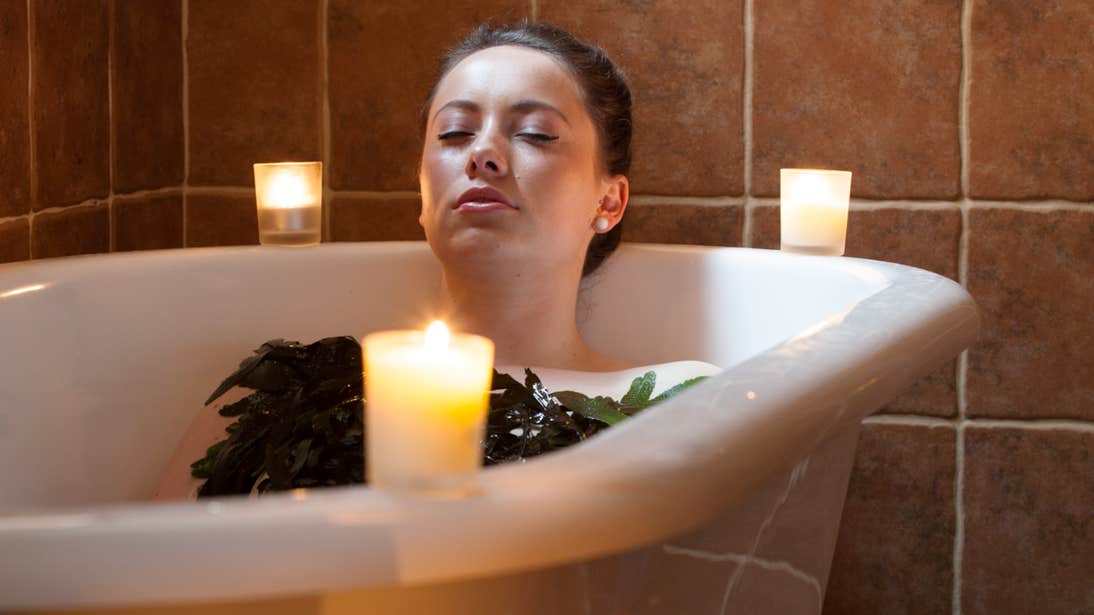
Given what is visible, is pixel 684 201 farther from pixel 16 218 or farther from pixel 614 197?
pixel 16 218

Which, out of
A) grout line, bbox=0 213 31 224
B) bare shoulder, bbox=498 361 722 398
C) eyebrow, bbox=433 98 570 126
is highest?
eyebrow, bbox=433 98 570 126

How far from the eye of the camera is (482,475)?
64 centimetres

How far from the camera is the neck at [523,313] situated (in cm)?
178

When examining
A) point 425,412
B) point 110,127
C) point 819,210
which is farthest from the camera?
point 110,127

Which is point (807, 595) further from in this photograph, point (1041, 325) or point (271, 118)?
point (271, 118)

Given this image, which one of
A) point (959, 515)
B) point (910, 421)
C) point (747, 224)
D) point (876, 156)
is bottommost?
point (959, 515)

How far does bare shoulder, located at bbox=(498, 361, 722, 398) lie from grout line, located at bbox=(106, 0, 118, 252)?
29.4 inches

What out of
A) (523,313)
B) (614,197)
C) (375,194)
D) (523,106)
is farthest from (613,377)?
(375,194)

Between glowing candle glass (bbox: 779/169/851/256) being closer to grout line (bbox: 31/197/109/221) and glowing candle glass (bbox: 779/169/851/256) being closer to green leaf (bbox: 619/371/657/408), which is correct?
green leaf (bbox: 619/371/657/408)

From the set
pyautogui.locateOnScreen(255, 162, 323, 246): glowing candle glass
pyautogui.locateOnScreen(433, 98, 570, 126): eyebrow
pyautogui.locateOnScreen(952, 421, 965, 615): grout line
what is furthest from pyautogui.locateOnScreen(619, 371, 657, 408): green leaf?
pyautogui.locateOnScreen(952, 421, 965, 615): grout line

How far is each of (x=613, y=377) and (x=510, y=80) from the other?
1.45 ft

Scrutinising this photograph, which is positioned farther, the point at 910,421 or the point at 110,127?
the point at 910,421

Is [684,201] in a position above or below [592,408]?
above

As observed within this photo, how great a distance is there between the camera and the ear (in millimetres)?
1896
